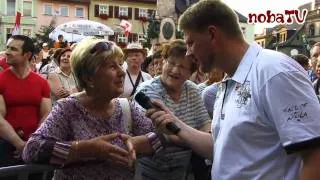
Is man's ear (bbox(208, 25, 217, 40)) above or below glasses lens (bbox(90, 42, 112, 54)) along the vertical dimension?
above

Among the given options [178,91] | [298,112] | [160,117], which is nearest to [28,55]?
[178,91]

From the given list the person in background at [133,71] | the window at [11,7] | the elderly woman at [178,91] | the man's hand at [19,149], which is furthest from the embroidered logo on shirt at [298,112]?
the window at [11,7]

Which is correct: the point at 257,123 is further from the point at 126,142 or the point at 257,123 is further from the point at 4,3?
the point at 4,3

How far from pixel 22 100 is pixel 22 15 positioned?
7138 cm

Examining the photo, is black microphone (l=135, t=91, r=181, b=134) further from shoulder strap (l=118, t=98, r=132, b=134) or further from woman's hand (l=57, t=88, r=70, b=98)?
woman's hand (l=57, t=88, r=70, b=98)

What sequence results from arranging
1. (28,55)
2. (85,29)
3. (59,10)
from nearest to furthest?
(28,55) < (85,29) < (59,10)

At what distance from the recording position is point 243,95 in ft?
7.66

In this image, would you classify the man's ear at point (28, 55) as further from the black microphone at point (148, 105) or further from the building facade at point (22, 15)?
the building facade at point (22, 15)

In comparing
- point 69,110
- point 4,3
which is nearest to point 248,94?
point 69,110

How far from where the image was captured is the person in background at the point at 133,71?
700 centimetres

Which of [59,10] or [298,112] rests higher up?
[59,10]

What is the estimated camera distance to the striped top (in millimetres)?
4152

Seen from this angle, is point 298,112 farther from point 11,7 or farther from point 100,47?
point 11,7

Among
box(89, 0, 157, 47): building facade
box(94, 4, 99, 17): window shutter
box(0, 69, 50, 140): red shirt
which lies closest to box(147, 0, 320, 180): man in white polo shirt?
box(0, 69, 50, 140): red shirt
